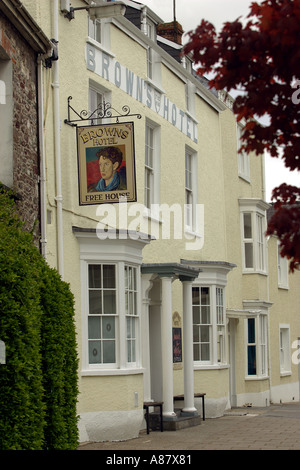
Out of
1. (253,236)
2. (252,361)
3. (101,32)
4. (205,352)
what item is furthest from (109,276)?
(252,361)

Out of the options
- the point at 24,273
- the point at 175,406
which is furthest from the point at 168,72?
the point at 24,273

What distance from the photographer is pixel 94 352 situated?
15.3 metres

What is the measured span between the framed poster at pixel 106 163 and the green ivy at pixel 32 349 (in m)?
2.00

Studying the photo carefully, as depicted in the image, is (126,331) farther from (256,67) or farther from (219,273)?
(256,67)

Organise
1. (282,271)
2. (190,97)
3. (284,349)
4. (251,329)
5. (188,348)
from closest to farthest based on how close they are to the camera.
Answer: (188,348)
(190,97)
(251,329)
(282,271)
(284,349)

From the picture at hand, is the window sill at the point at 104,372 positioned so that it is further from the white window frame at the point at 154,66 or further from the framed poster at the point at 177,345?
the white window frame at the point at 154,66

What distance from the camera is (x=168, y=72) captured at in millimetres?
20297

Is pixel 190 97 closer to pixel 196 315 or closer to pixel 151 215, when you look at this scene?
pixel 151 215

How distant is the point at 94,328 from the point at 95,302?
1.55 ft

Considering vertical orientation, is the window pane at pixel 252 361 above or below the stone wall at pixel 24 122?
below

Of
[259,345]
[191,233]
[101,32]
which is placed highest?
[101,32]

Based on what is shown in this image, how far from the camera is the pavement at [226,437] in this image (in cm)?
1429

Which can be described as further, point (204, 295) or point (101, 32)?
point (204, 295)

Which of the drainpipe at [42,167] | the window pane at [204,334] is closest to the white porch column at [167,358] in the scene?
the window pane at [204,334]
